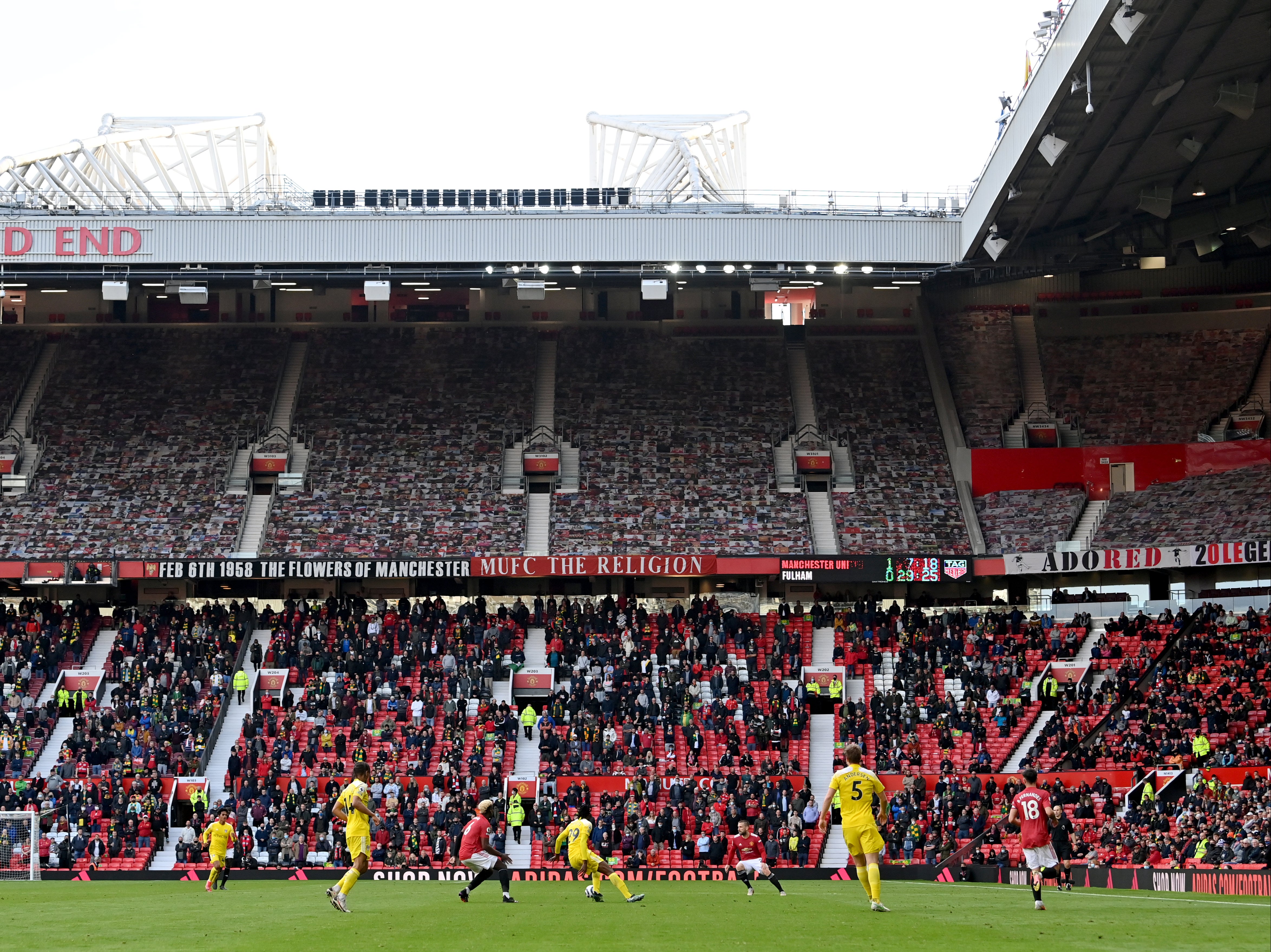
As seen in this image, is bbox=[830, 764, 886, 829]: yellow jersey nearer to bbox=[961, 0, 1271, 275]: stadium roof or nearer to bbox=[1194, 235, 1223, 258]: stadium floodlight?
bbox=[961, 0, 1271, 275]: stadium roof

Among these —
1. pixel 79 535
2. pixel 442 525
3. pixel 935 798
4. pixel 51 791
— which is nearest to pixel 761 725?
pixel 935 798

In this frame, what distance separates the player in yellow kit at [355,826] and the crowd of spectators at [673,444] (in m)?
29.7

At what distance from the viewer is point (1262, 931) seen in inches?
610

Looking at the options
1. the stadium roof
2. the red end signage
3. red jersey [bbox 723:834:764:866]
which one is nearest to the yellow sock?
red jersey [bbox 723:834:764:866]

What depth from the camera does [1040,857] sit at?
2147cm

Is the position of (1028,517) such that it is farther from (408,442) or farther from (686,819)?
(408,442)

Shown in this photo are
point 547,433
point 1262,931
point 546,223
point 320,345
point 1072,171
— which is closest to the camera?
point 1262,931

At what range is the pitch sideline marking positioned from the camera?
72.2 feet

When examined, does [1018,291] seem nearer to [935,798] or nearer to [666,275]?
[666,275]

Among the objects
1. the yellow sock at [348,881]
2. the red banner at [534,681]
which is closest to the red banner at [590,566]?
the red banner at [534,681]

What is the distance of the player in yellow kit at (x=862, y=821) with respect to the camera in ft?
61.7

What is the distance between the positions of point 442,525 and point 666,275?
37.1ft

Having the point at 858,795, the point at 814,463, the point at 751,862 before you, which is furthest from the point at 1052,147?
the point at 858,795

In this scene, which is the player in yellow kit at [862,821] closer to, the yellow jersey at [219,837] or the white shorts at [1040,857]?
the white shorts at [1040,857]
